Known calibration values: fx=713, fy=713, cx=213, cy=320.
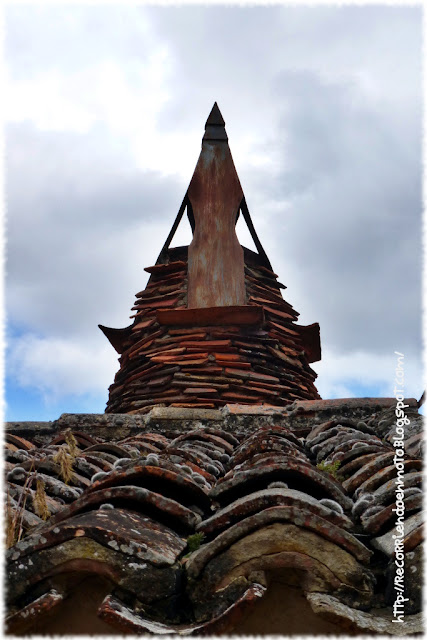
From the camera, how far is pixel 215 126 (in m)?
7.12

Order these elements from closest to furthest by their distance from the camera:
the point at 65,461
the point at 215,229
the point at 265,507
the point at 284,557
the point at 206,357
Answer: the point at 284,557 < the point at 265,507 < the point at 65,461 < the point at 206,357 < the point at 215,229

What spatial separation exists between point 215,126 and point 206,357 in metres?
2.72

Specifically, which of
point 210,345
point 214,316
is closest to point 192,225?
point 214,316

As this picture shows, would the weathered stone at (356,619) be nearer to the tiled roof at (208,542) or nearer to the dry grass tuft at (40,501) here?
the tiled roof at (208,542)

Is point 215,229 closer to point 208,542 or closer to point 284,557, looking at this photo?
point 208,542

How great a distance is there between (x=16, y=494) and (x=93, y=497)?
51 centimetres

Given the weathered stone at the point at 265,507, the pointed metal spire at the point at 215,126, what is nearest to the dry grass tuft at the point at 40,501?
the weathered stone at the point at 265,507

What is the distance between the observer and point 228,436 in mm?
3990

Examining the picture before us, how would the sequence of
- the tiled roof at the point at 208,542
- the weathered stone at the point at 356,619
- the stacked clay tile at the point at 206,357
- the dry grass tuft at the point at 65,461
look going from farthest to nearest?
the stacked clay tile at the point at 206,357, the dry grass tuft at the point at 65,461, the tiled roof at the point at 208,542, the weathered stone at the point at 356,619

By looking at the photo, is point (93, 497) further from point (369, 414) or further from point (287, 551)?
point (369, 414)

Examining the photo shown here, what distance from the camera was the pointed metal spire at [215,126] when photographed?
277 inches

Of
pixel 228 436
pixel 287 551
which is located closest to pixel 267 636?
pixel 287 551

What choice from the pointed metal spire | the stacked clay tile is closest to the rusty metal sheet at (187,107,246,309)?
the pointed metal spire

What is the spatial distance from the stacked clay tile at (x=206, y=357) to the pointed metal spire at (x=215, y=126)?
1.29 meters
